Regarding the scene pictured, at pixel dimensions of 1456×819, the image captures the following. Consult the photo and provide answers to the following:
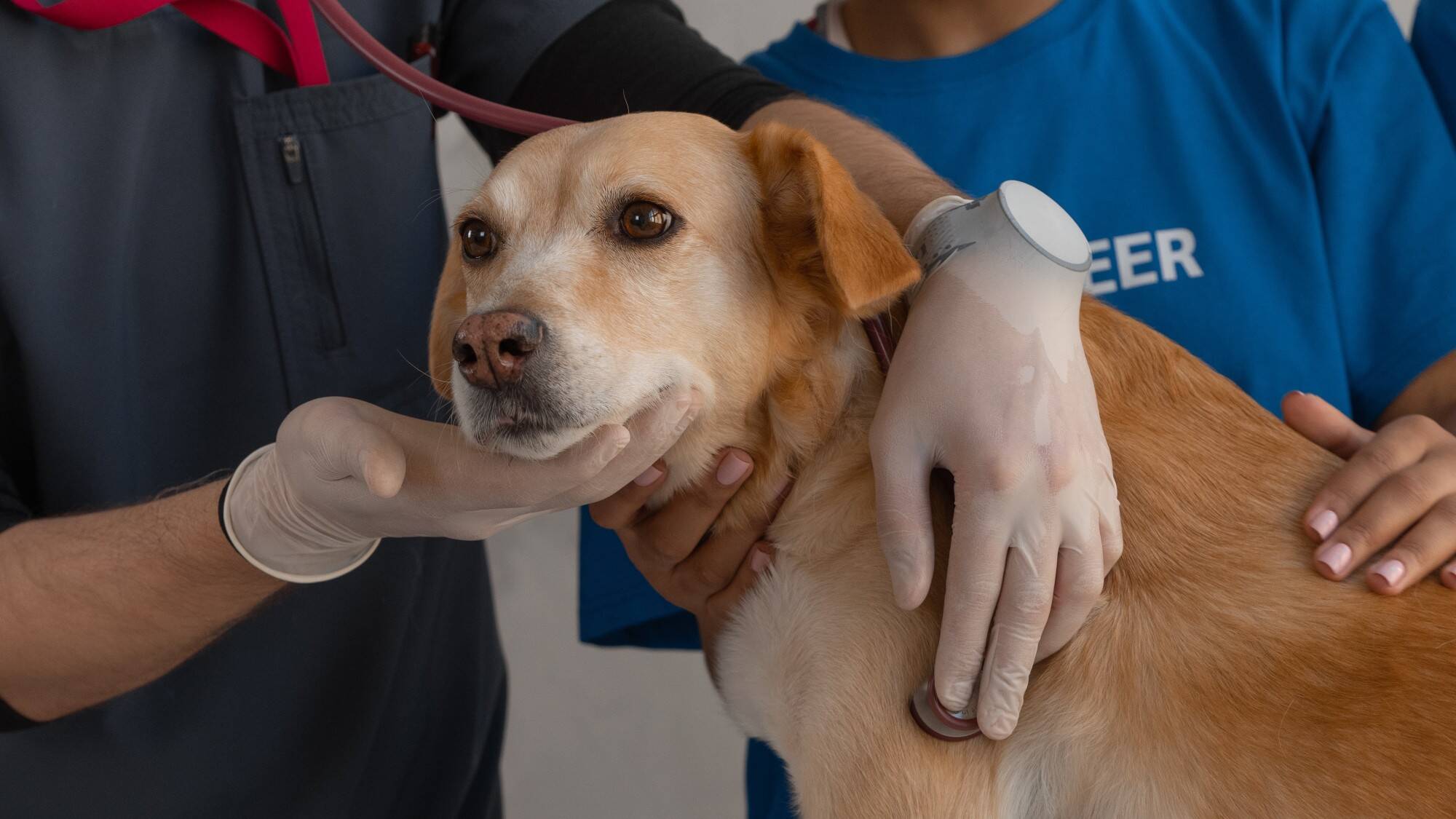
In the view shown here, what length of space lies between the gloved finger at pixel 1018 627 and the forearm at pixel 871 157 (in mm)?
433

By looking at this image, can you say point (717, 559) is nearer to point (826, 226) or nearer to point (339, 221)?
point (826, 226)

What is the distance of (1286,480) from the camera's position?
1072 mm

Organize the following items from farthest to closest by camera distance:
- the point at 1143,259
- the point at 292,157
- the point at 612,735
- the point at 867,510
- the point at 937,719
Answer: the point at 612,735 < the point at 1143,259 < the point at 292,157 < the point at 867,510 < the point at 937,719

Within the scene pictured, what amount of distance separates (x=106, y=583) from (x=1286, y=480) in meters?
1.34

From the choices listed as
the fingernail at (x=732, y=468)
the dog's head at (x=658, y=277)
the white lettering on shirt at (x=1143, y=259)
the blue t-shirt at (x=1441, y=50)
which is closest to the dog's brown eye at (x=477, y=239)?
the dog's head at (x=658, y=277)

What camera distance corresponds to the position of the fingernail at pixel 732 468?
115 cm

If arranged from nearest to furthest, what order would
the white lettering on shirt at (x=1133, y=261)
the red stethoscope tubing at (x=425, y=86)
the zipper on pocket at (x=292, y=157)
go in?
the red stethoscope tubing at (x=425, y=86), the zipper on pocket at (x=292, y=157), the white lettering on shirt at (x=1133, y=261)

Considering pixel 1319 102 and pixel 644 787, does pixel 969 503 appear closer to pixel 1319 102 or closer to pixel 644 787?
pixel 1319 102

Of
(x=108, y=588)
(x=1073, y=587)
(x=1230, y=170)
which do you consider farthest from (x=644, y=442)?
(x=1230, y=170)

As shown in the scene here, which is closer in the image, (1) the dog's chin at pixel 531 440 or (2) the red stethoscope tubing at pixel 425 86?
(1) the dog's chin at pixel 531 440

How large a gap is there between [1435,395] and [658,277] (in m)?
1.08

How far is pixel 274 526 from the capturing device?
3.62ft

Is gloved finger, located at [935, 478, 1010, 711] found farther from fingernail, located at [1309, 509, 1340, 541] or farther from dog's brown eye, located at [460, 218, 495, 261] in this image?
dog's brown eye, located at [460, 218, 495, 261]

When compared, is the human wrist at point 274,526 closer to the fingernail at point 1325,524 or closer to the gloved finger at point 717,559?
the gloved finger at point 717,559
